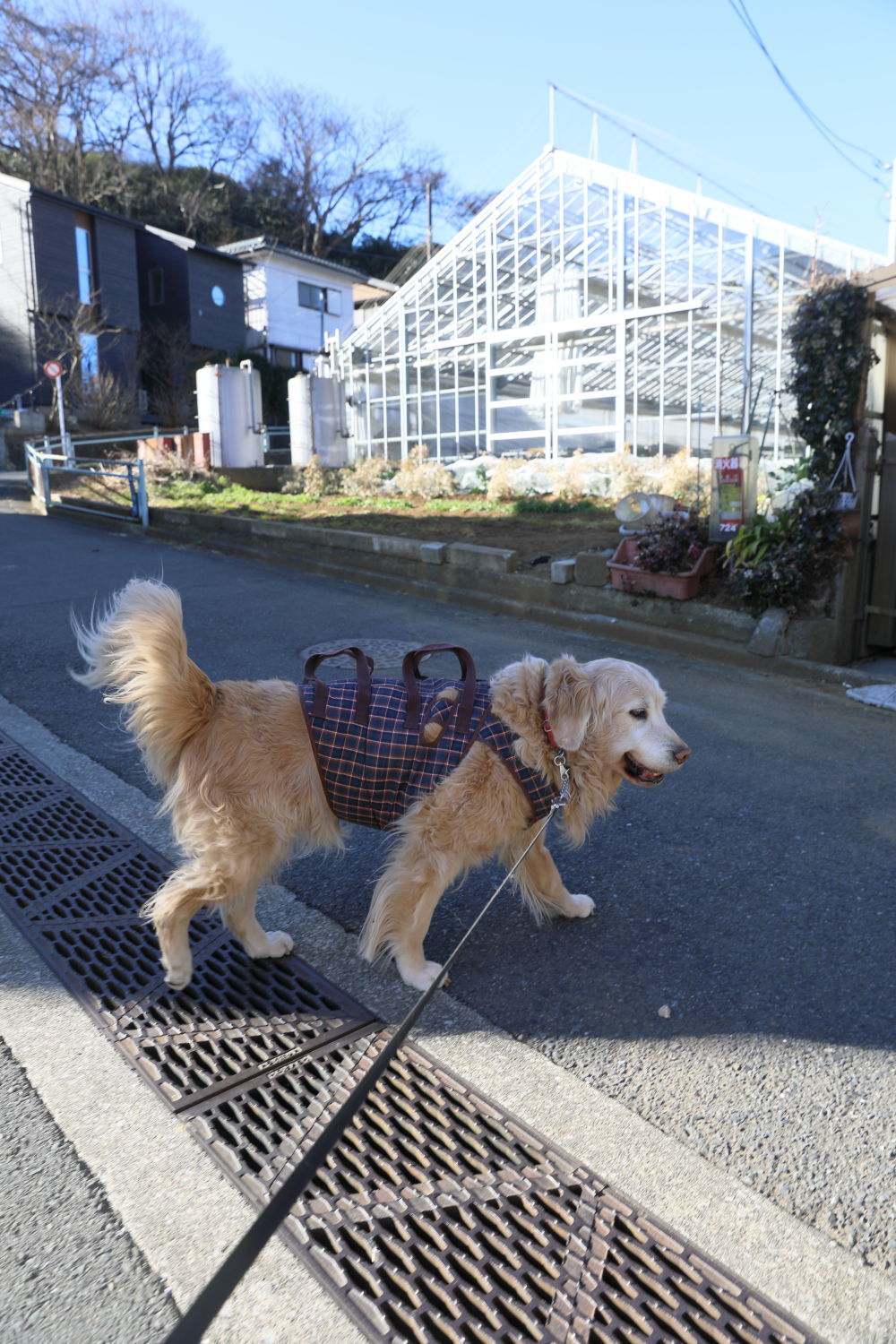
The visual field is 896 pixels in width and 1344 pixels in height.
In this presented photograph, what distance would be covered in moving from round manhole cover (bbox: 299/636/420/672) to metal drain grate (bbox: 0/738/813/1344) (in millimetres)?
3640

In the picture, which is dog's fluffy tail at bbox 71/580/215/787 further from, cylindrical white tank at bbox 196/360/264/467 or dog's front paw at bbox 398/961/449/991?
cylindrical white tank at bbox 196/360/264/467

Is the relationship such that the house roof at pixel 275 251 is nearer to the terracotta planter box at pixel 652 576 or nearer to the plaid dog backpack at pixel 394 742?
the terracotta planter box at pixel 652 576

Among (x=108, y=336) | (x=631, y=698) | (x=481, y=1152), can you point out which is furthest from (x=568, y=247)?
(x=108, y=336)

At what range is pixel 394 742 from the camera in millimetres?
2984

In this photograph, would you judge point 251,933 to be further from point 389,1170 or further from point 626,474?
point 626,474

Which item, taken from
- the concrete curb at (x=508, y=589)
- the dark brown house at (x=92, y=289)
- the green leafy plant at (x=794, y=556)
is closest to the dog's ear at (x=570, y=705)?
the concrete curb at (x=508, y=589)

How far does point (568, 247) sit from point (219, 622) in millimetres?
13577

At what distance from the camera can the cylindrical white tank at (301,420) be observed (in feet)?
65.7

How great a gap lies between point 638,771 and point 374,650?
15.1ft

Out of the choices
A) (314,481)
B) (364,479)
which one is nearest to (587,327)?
(364,479)

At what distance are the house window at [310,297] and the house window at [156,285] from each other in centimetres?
678

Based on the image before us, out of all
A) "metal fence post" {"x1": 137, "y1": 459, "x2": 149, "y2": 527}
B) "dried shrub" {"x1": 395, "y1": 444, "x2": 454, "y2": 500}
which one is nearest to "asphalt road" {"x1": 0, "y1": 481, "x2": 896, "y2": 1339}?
"metal fence post" {"x1": 137, "y1": 459, "x2": 149, "y2": 527}

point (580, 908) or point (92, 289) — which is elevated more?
point (92, 289)

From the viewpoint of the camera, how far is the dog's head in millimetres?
2938
